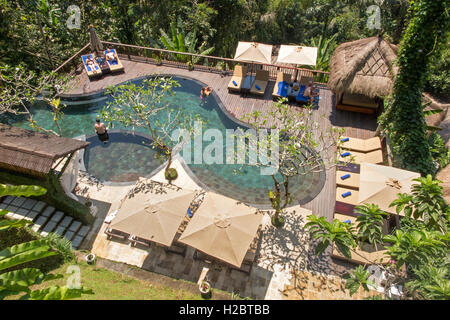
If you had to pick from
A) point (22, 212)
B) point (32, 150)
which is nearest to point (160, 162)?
point (32, 150)

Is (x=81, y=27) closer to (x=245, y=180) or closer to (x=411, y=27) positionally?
(x=245, y=180)

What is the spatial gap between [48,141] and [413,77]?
17.1 m

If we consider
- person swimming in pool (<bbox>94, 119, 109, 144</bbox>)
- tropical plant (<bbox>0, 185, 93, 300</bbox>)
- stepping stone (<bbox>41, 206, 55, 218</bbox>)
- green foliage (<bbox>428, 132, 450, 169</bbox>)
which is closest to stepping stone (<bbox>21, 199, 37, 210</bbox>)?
stepping stone (<bbox>41, 206, 55, 218</bbox>)

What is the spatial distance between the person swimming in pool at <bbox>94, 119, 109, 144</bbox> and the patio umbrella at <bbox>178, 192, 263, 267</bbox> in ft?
27.6

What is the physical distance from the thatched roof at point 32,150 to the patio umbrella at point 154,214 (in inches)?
129

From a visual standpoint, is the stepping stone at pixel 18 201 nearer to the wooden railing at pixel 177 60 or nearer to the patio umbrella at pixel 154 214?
the patio umbrella at pixel 154 214

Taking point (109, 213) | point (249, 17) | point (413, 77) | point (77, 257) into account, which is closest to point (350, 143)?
point (413, 77)

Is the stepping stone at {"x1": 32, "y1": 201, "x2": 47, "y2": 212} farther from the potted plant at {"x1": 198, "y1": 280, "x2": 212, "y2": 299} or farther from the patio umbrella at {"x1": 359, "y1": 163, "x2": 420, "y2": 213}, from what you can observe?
the patio umbrella at {"x1": 359, "y1": 163, "x2": 420, "y2": 213}

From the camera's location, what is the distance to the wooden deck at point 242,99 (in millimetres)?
17656

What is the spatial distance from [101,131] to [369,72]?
1605 centimetres

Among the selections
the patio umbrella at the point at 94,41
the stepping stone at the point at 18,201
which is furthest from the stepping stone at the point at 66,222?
the patio umbrella at the point at 94,41

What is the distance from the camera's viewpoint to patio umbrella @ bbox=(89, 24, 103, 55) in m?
20.6

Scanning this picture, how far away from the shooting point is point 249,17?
33.8 m

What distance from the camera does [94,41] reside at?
826 inches
